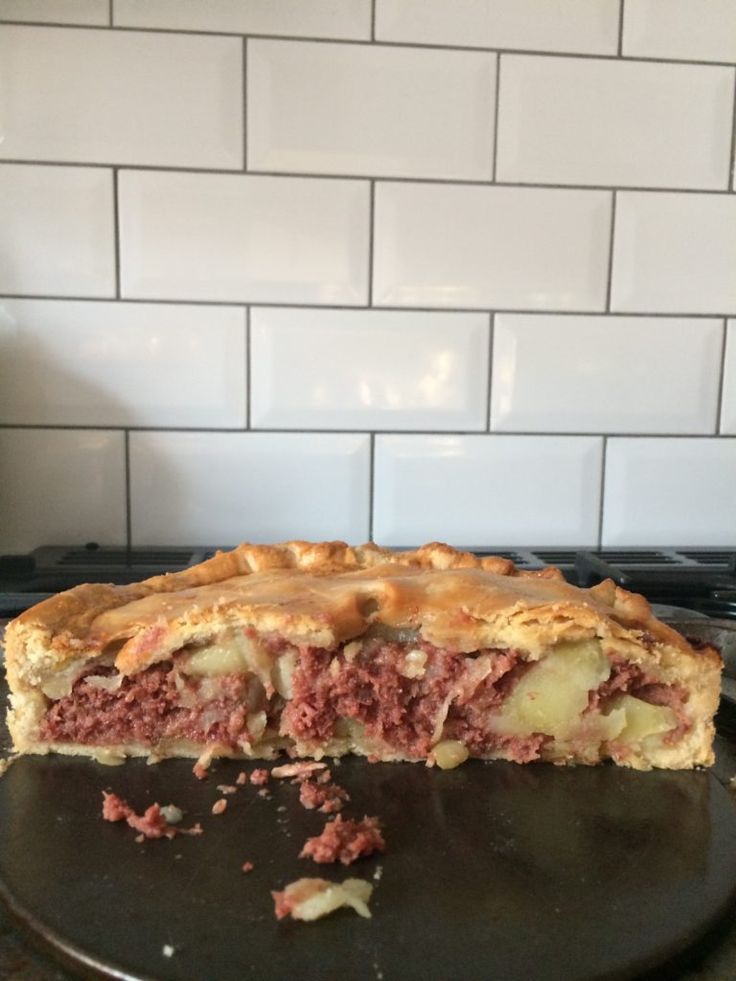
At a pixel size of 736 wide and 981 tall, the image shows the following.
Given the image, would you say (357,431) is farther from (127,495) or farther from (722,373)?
(722,373)

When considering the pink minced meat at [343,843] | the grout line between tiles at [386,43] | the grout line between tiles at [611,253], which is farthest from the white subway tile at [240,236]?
the pink minced meat at [343,843]

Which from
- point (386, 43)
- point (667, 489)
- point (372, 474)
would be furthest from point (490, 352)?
point (386, 43)

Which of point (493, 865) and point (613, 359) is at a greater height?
point (613, 359)

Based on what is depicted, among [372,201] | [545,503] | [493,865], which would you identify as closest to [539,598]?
[493,865]

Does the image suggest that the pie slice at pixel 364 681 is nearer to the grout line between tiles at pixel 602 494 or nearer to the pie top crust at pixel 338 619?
the pie top crust at pixel 338 619

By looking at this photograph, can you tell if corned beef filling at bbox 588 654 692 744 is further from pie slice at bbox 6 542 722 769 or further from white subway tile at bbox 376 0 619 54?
white subway tile at bbox 376 0 619 54

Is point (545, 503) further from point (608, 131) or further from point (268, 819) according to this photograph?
point (268, 819)

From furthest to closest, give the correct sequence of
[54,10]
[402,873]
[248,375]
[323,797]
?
[248,375]
[54,10]
[323,797]
[402,873]

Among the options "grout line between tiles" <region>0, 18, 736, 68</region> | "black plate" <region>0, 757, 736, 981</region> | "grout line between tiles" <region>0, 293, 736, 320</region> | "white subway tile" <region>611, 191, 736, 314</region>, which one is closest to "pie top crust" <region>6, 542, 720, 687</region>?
"black plate" <region>0, 757, 736, 981</region>
